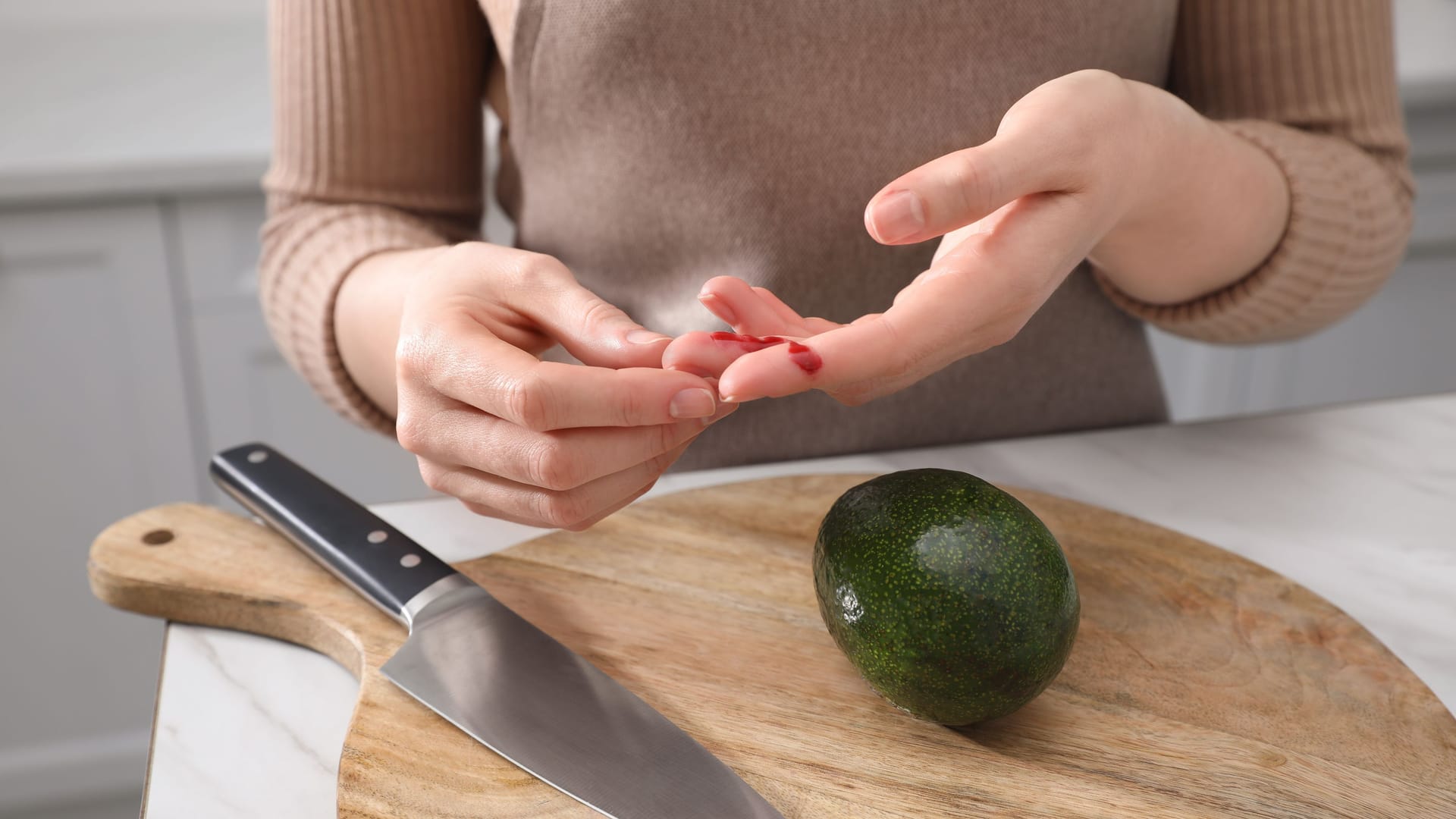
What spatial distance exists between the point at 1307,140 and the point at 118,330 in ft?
4.45

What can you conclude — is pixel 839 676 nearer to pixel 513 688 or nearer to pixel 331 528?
pixel 513 688

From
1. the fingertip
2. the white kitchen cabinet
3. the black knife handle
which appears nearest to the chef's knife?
the black knife handle

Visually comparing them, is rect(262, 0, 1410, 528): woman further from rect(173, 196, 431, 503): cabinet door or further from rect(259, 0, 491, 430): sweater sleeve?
rect(173, 196, 431, 503): cabinet door

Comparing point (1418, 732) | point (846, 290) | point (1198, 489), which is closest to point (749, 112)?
point (846, 290)

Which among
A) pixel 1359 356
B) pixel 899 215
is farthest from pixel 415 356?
pixel 1359 356

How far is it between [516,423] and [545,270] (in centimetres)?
9

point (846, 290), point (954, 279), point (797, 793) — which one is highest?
point (954, 279)

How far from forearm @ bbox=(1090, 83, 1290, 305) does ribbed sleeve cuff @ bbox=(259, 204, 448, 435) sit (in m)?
0.51

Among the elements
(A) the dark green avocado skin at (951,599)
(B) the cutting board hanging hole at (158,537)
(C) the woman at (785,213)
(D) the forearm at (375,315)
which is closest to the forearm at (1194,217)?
(C) the woman at (785,213)

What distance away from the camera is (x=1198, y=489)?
32.0 inches

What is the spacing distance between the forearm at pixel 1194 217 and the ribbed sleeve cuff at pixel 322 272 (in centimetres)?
51

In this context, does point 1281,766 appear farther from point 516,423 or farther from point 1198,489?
point 516,423

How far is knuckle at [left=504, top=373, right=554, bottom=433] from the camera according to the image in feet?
1.75

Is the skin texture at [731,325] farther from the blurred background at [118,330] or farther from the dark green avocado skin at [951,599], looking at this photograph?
the blurred background at [118,330]
